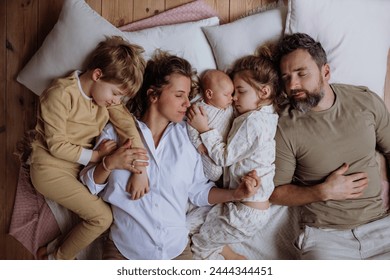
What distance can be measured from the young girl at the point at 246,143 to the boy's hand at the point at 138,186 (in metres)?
0.23

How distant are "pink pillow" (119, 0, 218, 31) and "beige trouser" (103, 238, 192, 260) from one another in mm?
753

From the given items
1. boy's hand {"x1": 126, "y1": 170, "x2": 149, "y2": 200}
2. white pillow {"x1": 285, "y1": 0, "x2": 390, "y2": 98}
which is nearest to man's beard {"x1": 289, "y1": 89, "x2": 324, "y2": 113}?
white pillow {"x1": 285, "y1": 0, "x2": 390, "y2": 98}

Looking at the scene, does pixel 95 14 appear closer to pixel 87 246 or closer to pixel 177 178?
pixel 177 178

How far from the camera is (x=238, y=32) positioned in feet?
4.42

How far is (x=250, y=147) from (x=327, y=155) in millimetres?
271

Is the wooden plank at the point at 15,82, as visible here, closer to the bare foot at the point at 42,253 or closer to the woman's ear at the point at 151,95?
the bare foot at the point at 42,253

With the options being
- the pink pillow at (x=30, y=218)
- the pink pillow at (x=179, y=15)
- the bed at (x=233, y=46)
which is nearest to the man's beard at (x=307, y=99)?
the bed at (x=233, y=46)

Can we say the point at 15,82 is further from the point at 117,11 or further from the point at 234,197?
the point at 234,197

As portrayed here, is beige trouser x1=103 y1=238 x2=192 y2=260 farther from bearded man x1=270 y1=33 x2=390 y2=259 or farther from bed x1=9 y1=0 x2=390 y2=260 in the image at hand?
bearded man x1=270 y1=33 x2=390 y2=259

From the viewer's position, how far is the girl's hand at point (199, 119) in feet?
4.23

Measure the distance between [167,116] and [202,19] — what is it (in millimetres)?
401

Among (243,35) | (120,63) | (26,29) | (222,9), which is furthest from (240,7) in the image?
(26,29)

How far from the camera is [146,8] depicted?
4.79ft
